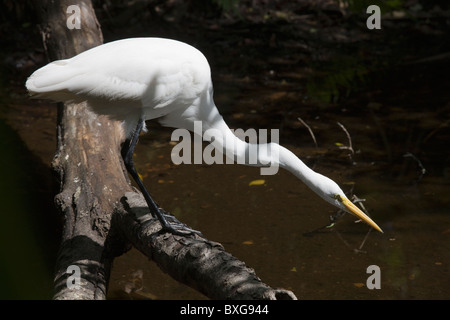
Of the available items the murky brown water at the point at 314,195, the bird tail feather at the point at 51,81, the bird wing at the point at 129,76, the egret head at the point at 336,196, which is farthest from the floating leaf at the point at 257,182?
the bird tail feather at the point at 51,81

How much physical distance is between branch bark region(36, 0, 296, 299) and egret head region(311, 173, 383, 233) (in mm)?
753

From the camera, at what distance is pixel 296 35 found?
8.69 meters

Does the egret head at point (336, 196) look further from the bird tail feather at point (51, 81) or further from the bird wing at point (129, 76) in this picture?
the bird tail feather at point (51, 81)

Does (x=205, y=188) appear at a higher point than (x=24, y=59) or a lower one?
lower

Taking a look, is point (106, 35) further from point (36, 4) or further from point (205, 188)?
point (205, 188)

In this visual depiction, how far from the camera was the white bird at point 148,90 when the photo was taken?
10.0 ft

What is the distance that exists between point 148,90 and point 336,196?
126cm

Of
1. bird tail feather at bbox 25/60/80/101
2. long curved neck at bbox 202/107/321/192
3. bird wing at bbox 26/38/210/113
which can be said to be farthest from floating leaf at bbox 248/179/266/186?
bird tail feather at bbox 25/60/80/101

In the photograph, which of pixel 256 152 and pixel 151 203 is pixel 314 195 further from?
pixel 151 203

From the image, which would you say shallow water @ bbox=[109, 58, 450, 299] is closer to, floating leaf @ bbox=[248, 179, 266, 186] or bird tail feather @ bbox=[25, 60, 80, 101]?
floating leaf @ bbox=[248, 179, 266, 186]

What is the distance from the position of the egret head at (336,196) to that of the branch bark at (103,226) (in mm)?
753

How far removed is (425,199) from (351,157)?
0.89 metres

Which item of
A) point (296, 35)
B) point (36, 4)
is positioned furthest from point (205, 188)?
point (296, 35)

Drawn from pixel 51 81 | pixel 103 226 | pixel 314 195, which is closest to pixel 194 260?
pixel 103 226
